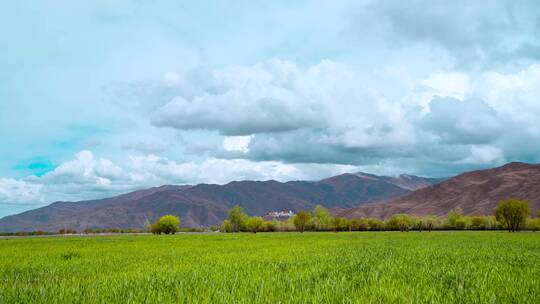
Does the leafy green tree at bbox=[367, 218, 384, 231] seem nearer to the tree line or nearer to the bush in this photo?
the tree line

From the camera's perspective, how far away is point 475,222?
159125 millimetres

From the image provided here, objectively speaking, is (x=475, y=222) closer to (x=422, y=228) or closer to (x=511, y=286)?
(x=422, y=228)

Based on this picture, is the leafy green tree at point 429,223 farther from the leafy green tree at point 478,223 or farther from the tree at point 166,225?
the tree at point 166,225

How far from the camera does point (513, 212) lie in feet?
385

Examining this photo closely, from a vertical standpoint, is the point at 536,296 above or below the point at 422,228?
above

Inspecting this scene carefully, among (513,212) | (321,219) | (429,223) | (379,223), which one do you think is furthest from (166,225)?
(513,212)

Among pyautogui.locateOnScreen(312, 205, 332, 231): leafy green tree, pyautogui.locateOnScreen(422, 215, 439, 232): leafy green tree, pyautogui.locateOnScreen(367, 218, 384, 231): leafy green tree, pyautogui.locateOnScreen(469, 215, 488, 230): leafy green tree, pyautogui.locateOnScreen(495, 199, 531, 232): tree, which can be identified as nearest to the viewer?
pyautogui.locateOnScreen(495, 199, 531, 232): tree

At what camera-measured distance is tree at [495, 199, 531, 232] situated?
117m

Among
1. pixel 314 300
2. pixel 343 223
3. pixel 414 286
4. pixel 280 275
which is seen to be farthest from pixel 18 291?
pixel 343 223

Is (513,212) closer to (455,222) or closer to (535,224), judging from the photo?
(535,224)

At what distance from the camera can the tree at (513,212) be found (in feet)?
383

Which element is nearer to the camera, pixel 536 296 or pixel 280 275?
pixel 536 296

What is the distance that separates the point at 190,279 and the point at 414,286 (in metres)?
7.65

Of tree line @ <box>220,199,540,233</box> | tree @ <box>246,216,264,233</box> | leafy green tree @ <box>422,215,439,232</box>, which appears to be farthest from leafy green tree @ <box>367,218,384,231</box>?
tree @ <box>246,216,264,233</box>
